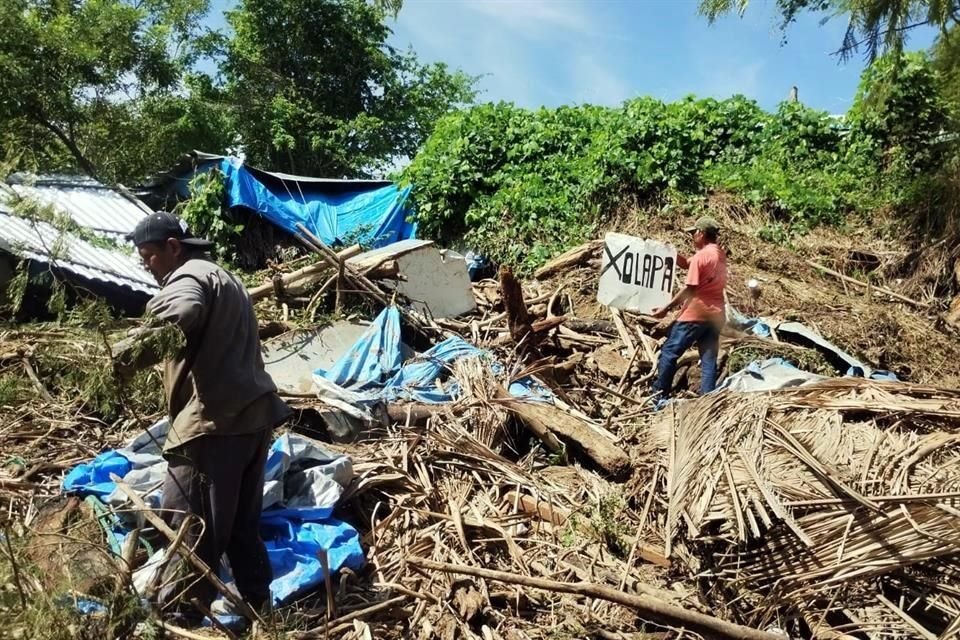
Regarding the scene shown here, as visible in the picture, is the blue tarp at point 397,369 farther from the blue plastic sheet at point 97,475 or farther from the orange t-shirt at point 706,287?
the blue plastic sheet at point 97,475

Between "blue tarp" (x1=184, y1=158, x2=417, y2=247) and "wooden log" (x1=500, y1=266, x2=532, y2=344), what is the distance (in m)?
4.90

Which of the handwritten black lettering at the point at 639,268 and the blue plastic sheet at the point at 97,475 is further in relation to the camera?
the handwritten black lettering at the point at 639,268

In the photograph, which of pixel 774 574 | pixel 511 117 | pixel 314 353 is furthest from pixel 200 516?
pixel 511 117

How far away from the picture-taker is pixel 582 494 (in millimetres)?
5297

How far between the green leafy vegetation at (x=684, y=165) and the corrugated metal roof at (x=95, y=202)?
13.8ft

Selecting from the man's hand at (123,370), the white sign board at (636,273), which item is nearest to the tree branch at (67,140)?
the white sign board at (636,273)

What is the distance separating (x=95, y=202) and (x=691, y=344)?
8768 mm

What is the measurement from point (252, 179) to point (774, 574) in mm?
9965

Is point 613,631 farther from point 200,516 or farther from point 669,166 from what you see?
point 669,166

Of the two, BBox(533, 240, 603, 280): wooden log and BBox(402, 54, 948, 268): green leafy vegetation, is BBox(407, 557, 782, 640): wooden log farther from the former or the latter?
BBox(402, 54, 948, 268): green leafy vegetation

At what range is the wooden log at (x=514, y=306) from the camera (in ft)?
24.3

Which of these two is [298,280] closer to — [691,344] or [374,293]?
[374,293]

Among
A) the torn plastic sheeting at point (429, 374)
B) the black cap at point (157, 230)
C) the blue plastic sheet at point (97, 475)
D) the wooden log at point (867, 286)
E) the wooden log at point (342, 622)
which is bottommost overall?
the wooden log at point (342, 622)

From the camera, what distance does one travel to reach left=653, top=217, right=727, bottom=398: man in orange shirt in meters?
6.87
